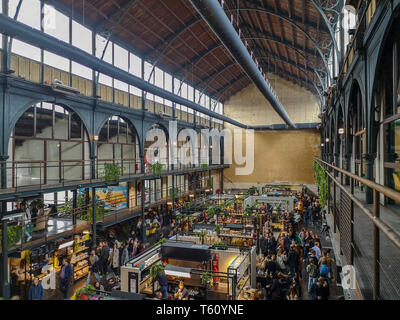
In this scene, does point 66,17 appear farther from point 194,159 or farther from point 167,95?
point 194,159

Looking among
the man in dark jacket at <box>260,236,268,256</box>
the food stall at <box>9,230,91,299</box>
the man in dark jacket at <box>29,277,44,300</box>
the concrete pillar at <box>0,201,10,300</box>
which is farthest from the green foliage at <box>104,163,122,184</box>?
the man in dark jacket at <box>260,236,268,256</box>

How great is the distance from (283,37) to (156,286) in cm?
1586

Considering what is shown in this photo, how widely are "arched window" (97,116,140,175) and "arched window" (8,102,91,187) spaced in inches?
47.5

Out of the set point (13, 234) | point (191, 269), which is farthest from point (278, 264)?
point (13, 234)

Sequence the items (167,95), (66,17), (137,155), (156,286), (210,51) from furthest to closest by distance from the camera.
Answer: (210,51)
(137,155)
(66,17)
(167,95)
(156,286)

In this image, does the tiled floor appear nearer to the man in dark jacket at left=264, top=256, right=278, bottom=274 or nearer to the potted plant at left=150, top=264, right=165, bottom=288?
the man in dark jacket at left=264, top=256, right=278, bottom=274

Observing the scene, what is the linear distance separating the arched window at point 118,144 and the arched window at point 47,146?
1.21 metres

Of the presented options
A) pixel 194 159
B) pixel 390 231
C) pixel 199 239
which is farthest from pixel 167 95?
pixel 194 159

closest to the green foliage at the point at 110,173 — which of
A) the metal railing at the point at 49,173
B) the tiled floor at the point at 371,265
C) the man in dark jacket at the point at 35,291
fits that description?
the metal railing at the point at 49,173

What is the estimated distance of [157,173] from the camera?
15.6m

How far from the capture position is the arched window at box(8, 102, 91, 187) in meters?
9.65

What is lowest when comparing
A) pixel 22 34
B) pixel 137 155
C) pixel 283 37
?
pixel 137 155

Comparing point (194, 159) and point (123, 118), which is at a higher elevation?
point (123, 118)

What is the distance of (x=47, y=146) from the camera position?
10695 mm
